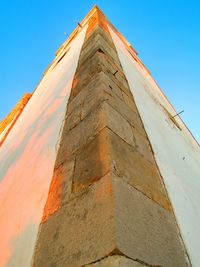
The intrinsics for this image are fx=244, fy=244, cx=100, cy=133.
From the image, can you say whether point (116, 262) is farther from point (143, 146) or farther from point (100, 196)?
point (143, 146)

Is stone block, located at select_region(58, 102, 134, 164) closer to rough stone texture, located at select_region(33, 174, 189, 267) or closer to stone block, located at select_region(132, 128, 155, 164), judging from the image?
stone block, located at select_region(132, 128, 155, 164)

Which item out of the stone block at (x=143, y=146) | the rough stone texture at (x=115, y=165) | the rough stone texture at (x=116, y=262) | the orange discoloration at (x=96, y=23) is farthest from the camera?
the orange discoloration at (x=96, y=23)

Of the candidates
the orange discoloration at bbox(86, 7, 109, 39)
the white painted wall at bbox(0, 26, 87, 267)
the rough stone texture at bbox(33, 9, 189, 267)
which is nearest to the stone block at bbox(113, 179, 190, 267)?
the rough stone texture at bbox(33, 9, 189, 267)

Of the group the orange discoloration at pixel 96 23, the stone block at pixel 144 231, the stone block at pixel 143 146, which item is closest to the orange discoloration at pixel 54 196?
the stone block at pixel 144 231

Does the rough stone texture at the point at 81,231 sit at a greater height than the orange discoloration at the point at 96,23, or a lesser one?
lesser

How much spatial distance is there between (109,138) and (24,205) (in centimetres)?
79

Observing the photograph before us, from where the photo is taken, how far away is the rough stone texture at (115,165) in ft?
4.36

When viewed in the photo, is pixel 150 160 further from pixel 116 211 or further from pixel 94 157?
pixel 116 211

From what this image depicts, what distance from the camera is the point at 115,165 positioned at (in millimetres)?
1312

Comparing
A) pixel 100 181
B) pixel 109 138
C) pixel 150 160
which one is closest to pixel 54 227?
pixel 100 181

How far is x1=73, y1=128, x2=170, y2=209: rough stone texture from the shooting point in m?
1.33

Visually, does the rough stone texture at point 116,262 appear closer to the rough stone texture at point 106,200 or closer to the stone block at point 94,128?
the rough stone texture at point 106,200

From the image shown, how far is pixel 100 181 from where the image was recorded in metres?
1.25

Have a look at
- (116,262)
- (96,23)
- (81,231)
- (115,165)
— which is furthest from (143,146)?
(96,23)
